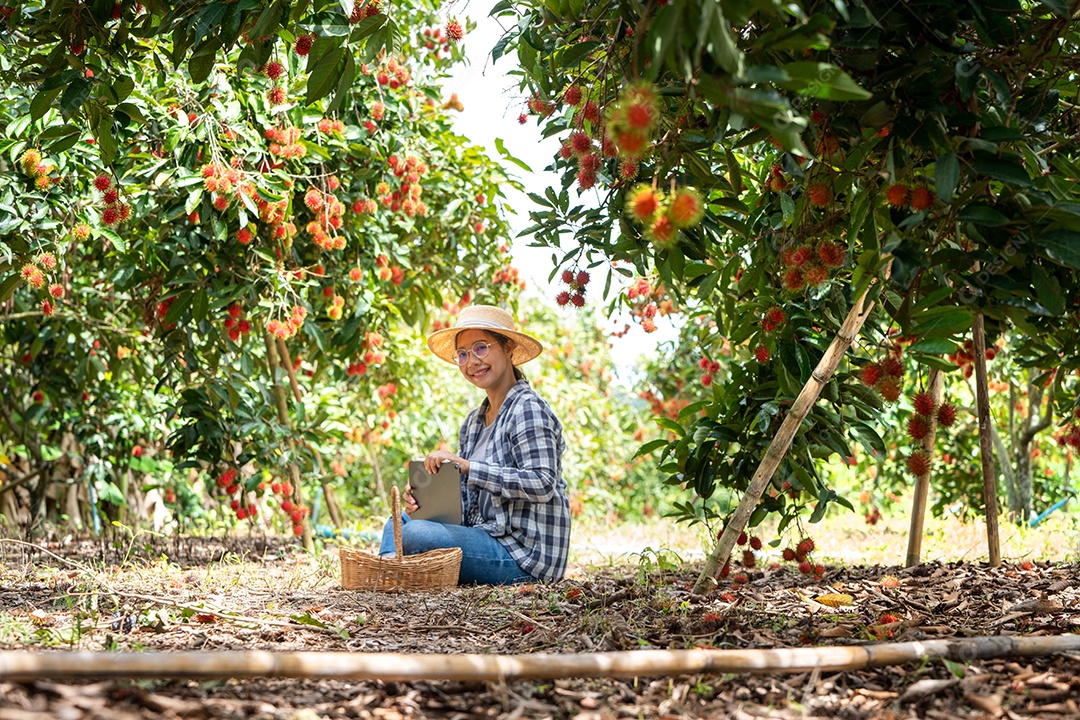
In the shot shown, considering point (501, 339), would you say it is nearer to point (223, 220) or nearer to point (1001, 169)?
point (223, 220)

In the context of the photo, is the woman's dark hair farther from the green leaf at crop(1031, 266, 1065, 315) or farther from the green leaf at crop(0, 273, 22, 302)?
the green leaf at crop(1031, 266, 1065, 315)

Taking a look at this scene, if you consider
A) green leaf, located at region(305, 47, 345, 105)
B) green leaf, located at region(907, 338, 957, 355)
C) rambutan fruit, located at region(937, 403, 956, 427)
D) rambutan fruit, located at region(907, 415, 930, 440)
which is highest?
green leaf, located at region(305, 47, 345, 105)

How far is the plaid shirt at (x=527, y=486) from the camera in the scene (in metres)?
3.01

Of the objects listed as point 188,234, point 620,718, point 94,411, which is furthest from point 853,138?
point 94,411

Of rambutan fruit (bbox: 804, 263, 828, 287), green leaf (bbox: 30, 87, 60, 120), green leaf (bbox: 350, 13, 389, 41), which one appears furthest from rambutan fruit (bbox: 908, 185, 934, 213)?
green leaf (bbox: 30, 87, 60, 120)

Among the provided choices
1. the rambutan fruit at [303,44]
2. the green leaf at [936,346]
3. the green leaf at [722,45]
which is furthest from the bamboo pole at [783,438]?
the rambutan fruit at [303,44]

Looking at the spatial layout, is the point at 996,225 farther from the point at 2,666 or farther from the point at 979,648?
the point at 2,666

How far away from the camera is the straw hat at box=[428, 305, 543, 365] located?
3.24 metres

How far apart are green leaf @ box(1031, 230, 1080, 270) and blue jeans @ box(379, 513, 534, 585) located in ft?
6.64

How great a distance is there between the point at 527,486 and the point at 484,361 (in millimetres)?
513

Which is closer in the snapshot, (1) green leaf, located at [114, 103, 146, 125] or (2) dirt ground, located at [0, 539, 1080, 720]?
(2) dirt ground, located at [0, 539, 1080, 720]

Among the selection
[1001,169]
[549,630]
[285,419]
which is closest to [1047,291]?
[1001,169]

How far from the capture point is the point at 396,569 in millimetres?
2869

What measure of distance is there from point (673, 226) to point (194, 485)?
5386mm
